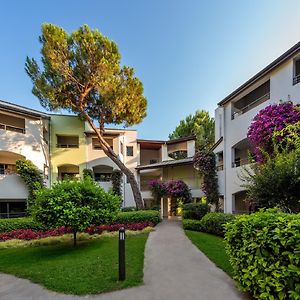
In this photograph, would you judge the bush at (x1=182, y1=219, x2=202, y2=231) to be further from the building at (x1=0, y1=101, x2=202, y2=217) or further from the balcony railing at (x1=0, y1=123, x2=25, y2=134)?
the balcony railing at (x1=0, y1=123, x2=25, y2=134)

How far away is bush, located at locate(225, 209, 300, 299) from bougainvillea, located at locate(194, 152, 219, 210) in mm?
13092

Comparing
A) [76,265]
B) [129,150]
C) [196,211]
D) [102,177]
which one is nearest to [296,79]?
[196,211]

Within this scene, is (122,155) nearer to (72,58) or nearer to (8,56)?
(72,58)

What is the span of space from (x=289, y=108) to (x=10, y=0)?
13865 mm

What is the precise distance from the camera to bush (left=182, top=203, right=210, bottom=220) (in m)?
17.8

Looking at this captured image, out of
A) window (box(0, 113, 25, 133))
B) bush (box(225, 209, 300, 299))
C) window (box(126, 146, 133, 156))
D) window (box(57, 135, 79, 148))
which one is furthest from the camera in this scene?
window (box(126, 146, 133, 156))

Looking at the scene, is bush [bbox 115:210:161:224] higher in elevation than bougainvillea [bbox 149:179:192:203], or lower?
lower

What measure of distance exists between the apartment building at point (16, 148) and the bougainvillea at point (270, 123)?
17008 millimetres

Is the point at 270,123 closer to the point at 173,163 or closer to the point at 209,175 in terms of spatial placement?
the point at 209,175

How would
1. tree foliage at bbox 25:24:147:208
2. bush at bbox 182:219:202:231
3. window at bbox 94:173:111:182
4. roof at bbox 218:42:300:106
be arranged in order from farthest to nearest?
window at bbox 94:173:111:182, tree foliage at bbox 25:24:147:208, bush at bbox 182:219:202:231, roof at bbox 218:42:300:106

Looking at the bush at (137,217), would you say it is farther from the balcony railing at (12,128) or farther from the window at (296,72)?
the balcony railing at (12,128)

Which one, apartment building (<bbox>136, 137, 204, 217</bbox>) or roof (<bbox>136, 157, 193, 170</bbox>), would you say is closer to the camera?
roof (<bbox>136, 157, 193, 170</bbox>)

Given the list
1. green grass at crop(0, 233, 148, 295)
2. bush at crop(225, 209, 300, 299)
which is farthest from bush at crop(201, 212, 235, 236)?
bush at crop(225, 209, 300, 299)

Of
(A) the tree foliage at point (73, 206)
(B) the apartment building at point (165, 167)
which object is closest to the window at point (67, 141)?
(B) the apartment building at point (165, 167)
